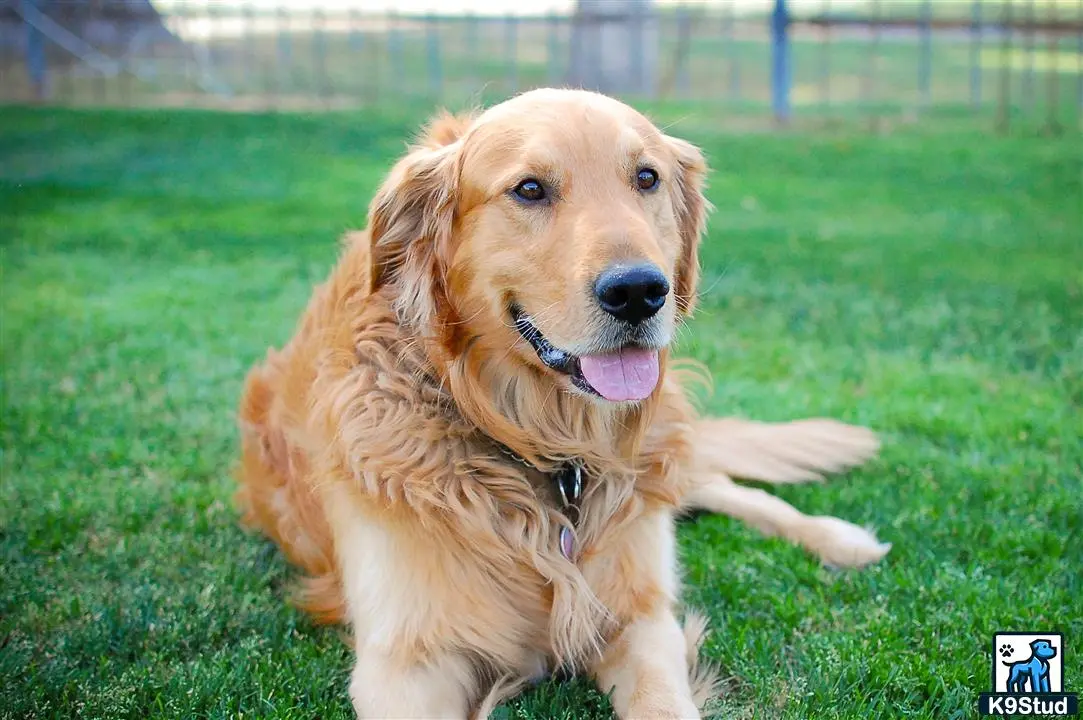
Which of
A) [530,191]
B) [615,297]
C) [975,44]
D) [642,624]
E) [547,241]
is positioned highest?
[975,44]

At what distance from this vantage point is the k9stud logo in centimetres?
290

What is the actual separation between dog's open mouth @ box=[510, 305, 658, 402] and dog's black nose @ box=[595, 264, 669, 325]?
0.14 meters

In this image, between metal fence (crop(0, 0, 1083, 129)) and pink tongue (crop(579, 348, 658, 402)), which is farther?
metal fence (crop(0, 0, 1083, 129))

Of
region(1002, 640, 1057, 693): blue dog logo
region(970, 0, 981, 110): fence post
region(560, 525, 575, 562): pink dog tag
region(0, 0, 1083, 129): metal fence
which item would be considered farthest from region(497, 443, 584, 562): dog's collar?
region(970, 0, 981, 110): fence post

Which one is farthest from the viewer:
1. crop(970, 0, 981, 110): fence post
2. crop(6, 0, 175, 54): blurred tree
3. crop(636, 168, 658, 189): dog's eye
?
crop(6, 0, 175, 54): blurred tree

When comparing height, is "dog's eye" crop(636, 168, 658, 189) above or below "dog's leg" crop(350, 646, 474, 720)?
above

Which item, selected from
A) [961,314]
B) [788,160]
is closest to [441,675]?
[961,314]

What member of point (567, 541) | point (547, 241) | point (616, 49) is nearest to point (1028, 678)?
point (567, 541)

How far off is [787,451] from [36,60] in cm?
1538

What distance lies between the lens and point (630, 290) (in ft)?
8.81

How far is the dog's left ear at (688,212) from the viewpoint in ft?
11.0

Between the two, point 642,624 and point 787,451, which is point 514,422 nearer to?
point 642,624

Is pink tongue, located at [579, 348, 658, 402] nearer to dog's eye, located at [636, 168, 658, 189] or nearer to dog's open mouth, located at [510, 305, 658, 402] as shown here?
dog's open mouth, located at [510, 305, 658, 402]

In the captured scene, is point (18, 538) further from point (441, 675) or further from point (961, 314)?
point (961, 314)
